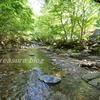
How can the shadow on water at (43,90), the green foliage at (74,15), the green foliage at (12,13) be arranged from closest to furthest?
the shadow on water at (43,90), the green foliage at (12,13), the green foliage at (74,15)

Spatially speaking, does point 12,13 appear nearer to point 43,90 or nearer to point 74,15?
point 43,90

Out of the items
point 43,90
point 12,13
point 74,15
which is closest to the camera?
point 43,90

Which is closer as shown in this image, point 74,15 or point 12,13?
point 12,13

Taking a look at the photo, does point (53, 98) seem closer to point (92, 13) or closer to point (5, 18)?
point (5, 18)

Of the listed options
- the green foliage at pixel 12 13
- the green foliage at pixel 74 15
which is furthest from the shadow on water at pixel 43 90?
the green foliage at pixel 74 15

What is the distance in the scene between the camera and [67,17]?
49.7 feet

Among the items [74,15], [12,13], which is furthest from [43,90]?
[74,15]

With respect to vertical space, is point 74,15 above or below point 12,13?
Result: above

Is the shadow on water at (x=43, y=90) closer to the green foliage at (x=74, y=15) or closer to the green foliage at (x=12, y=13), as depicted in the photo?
the green foliage at (x=12, y=13)

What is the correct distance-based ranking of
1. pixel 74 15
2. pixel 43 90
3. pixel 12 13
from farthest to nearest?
1. pixel 74 15
2. pixel 12 13
3. pixel 43 90

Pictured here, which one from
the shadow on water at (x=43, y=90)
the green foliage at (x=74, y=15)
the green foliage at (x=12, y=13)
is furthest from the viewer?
the green foliage at (x=74, y=15)

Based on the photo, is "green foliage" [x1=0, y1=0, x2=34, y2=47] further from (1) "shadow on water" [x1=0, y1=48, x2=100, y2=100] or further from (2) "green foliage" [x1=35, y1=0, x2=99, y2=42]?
(1) "shadow on water" [x1=0, y1=48, x2=100, y2=100]

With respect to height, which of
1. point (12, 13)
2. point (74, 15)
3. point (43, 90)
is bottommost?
point (43, 90)

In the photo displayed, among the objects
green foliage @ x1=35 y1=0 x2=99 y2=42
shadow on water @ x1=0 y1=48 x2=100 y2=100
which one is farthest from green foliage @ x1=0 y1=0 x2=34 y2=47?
shadow on water @ x1=0 y1=48 x2=100 y2=100
